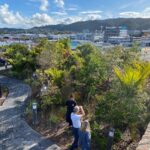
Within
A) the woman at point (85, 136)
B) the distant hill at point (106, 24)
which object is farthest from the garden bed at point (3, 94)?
the distant hill at point (106, 24)

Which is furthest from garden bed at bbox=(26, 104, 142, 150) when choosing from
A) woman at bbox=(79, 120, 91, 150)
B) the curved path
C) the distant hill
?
the distant hill

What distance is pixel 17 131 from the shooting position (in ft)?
34.8

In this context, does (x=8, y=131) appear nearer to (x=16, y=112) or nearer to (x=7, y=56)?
(x=16, y=112)

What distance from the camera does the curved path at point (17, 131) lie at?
9323 millimetres

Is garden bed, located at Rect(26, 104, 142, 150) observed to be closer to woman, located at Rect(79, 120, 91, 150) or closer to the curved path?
the curved path

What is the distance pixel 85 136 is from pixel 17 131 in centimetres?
336

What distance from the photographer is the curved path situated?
932 centimetres

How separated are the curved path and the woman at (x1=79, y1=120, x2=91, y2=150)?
1130mm

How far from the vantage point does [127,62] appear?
46.6 feet

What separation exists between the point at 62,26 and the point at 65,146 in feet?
430

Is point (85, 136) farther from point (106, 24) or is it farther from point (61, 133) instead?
point (106, 24)

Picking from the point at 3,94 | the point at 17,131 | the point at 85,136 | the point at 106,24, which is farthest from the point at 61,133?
the point at 106,24

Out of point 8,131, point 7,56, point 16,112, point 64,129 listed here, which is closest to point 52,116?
point 64,129

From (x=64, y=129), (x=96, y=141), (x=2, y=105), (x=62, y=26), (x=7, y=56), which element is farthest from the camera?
(x=62, y=26)
